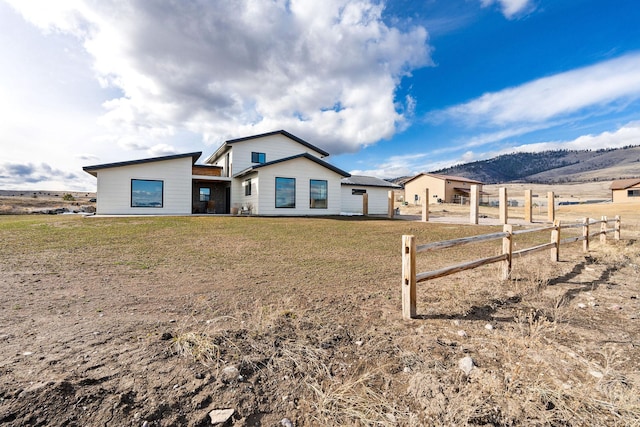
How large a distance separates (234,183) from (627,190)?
217 ft

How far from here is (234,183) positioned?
23359 millimetres

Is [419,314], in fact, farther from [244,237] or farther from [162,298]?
[244,237]

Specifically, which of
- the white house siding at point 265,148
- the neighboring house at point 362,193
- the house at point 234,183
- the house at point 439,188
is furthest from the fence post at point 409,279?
the house at point 439,188

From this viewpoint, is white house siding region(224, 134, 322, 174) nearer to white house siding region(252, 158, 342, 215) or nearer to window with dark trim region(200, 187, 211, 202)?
window with dark trim region(200, 187, 211, 202)

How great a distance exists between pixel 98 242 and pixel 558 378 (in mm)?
11886

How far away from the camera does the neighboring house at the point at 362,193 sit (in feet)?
85.4

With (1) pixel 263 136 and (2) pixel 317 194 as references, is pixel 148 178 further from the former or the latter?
(2) pixel 317 194

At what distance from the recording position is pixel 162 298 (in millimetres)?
4867

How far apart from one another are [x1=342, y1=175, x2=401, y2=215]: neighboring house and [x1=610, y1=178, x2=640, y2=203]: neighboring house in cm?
5000

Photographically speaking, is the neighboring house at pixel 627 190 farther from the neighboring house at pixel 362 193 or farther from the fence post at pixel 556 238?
the fence post at pixel 556 238

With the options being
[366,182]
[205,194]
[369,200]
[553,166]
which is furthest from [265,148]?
[553,166]

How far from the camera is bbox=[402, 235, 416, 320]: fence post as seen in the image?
4.18 meters

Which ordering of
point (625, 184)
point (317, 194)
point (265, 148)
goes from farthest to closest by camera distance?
1. point (625, 184)
2. point (265, 148)
3. point (317, 194)

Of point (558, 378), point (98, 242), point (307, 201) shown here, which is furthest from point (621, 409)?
point (307, 201)
